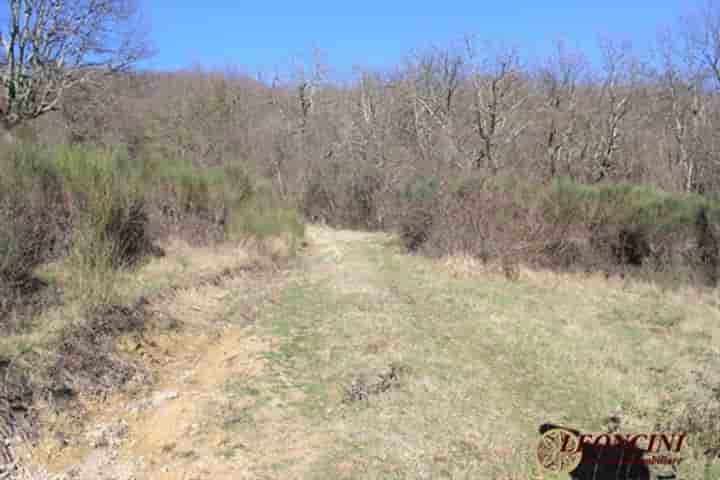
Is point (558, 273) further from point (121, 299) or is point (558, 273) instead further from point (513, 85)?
point (513, 85)

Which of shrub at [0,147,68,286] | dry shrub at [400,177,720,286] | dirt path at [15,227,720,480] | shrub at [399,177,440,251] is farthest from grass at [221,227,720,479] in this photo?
shrub at [0,147,68,286]

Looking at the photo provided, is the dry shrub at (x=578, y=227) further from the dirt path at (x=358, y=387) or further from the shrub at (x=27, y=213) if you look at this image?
the shrub at (x=27, y=213)

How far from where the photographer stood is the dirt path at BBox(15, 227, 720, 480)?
11.1 ft

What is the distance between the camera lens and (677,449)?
3.47 metres

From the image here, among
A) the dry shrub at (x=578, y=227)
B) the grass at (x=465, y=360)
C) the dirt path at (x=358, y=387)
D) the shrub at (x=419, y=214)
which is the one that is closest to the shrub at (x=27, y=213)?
the dirt path at (x=358, y=387)

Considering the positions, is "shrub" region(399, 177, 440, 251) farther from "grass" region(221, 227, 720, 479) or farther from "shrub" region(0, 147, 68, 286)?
"shrub" region(0, 147, 68, 286)

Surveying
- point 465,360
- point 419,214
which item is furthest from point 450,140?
point 465,360

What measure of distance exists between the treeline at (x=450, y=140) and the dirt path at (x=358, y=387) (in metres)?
3.89

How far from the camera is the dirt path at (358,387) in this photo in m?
3.37

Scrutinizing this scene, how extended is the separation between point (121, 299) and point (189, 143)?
1934 centimetres

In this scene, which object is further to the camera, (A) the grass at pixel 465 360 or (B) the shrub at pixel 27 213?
(B) the shrub at pixel 27 213

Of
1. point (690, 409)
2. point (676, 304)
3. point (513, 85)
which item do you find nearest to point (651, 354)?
point (690, 409)

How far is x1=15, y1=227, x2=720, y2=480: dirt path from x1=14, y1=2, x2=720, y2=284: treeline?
3894 mm

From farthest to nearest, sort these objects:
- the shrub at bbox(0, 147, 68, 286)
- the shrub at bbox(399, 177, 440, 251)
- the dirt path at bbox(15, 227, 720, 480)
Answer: the shrub at bbox(399, 177, 440, 251) < the shrub at bbox(0, 147, 68, 286) < the dirt path at bbox(15, 227, 720, 480)
